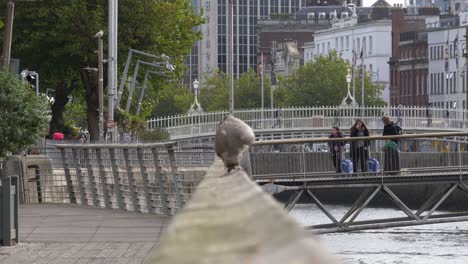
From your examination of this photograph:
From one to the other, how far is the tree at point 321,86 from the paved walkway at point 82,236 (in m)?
116

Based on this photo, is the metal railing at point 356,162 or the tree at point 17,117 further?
the metal railing at point 356,162

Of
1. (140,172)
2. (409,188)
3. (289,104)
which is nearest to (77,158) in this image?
(140,172)

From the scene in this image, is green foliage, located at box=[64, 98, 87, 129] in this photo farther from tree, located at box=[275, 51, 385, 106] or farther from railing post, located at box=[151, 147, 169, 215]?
railing post, located at box=[151, 147, 169, 215]

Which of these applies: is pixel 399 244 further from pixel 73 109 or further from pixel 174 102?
pixel 174 102

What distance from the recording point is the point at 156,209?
30.5m

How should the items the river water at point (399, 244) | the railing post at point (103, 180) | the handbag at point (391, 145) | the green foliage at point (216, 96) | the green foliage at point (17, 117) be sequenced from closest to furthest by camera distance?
1. the green foliage at point (17, 117)
2. the railing post at point (103, 180)
3. the handbag at point (391, 145)
4. the river water at point (399, 244)
5. the green foliage at point (216, 96)

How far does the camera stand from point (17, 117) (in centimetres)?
3078

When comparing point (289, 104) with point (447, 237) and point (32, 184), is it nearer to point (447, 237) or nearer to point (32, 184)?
point (447, 237)

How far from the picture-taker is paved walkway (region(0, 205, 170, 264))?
770 inches

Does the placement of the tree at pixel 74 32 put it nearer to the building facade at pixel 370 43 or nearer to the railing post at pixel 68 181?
the railing post at pixel 68 181

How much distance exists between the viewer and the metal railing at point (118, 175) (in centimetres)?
2978

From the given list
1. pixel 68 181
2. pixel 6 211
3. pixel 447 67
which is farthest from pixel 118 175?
pixel 447 67

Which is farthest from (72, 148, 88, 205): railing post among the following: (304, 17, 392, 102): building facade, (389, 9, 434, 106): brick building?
(304, 17, 392, 102): building facade

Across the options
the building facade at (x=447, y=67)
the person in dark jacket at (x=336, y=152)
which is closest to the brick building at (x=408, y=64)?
the building facade at (x=447, y=67)
